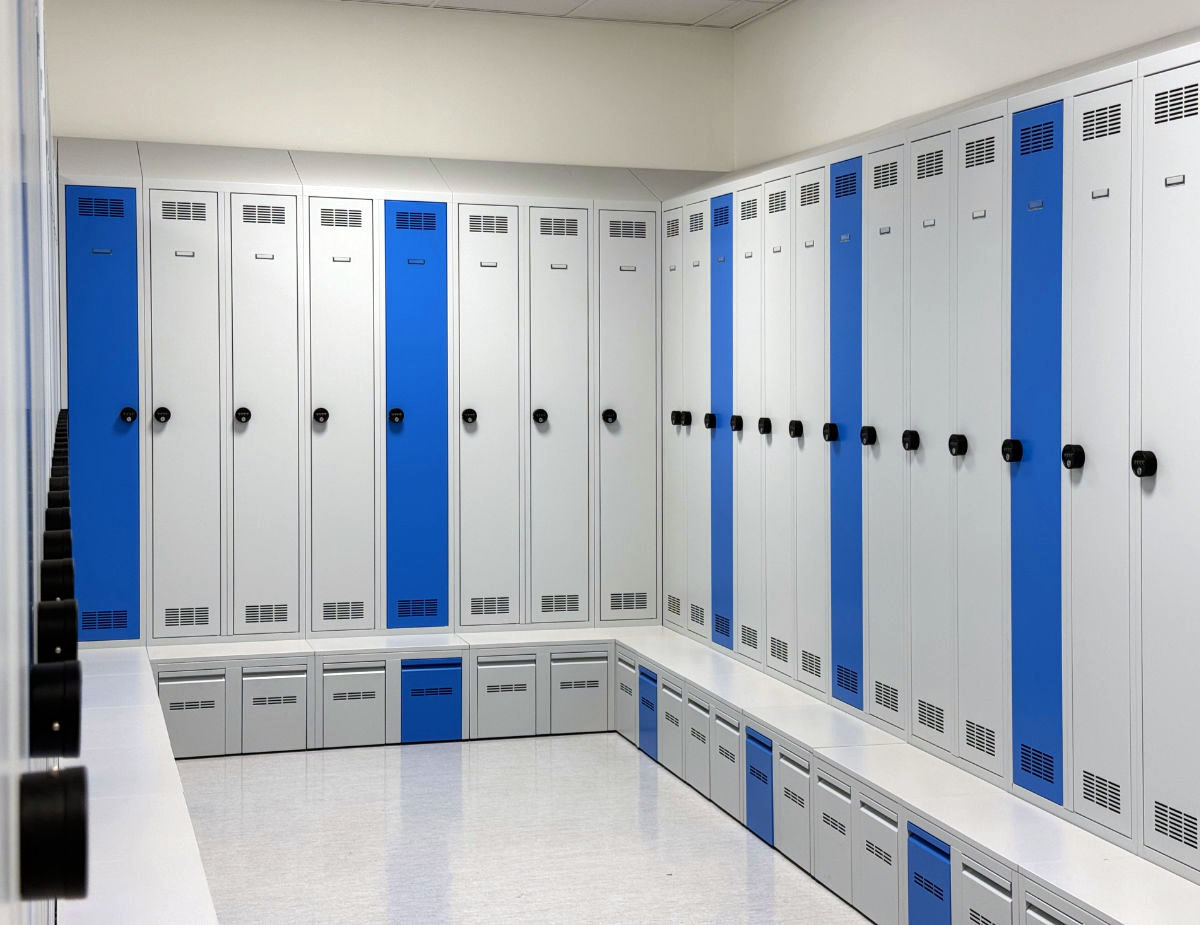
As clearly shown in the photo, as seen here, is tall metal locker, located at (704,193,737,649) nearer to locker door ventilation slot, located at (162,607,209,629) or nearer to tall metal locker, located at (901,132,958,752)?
tall metal locker, located at (901,132,958,752)

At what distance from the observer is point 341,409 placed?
686cm

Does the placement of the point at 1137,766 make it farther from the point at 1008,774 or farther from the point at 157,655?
the point at 157,655

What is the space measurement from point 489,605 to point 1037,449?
12.1ft

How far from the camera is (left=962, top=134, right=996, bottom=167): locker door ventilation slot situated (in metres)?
4.29

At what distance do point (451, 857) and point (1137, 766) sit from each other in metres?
2.56

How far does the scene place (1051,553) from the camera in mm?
4055

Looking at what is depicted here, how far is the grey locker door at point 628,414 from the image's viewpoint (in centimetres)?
721

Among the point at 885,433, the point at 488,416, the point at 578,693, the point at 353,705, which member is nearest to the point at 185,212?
the point at 488,416

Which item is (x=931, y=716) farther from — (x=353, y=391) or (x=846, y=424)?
(x=353, y=391)

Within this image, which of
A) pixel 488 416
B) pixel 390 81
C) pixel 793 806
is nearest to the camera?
pixel 793 806

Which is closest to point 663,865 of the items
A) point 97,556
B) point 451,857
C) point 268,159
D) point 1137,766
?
point 451,857

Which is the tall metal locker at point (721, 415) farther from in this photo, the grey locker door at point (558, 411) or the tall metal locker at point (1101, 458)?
the tall metal locker at point (1101, 458)

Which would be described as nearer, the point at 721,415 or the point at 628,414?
the point at 721,415

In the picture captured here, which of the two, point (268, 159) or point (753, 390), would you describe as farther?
point (268, 159)
